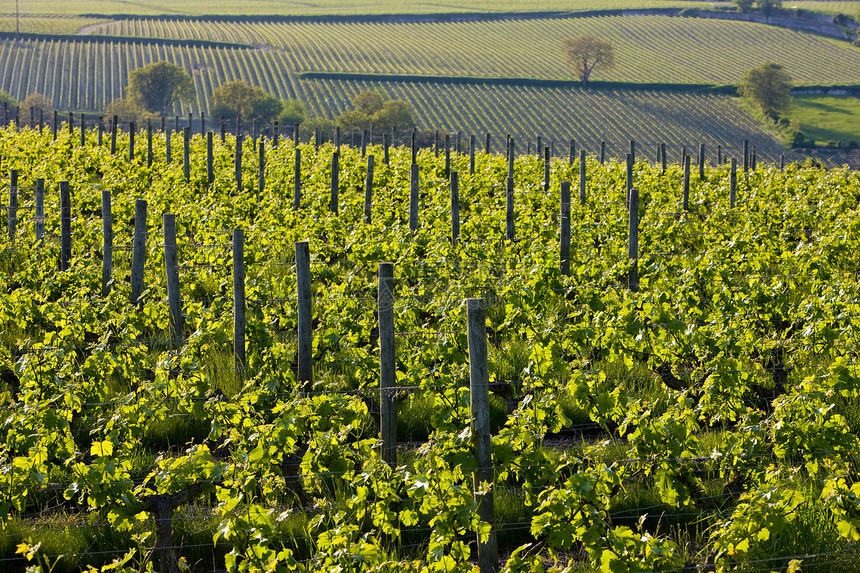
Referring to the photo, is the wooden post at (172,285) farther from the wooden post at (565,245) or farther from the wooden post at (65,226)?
the wooden post at (565,245)

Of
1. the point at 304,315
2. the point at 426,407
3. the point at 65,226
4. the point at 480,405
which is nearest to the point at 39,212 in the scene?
the point at 65,226

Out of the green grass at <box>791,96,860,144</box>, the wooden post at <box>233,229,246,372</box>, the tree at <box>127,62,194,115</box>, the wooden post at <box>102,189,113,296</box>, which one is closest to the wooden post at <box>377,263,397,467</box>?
the wooden post at <box>233,229,246,372</box>

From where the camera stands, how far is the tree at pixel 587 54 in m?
84.5

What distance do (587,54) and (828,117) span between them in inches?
955

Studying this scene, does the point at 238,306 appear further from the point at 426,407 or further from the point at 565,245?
the point at 565,245

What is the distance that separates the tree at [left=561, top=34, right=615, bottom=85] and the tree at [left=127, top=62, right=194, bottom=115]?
3810 centimetres

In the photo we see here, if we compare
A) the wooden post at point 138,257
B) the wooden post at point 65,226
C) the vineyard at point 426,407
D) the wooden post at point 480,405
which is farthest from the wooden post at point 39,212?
the wooden post at point 480,405

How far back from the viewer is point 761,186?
17.2 m

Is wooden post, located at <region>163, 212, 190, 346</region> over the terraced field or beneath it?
beneath

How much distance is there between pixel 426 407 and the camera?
Result: 6.14 metres

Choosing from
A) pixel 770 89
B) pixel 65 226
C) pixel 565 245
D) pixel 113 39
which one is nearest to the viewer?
pixel 65 226

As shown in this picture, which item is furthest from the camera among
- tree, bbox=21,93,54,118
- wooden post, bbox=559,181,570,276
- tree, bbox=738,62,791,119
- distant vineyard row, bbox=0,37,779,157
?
tree, bbox=738,62,791,119

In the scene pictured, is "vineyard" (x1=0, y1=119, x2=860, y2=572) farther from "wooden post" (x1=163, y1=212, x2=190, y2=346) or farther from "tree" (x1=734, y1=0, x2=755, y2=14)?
"tree" (x1=734, y1=0, x2=755, y2=14)

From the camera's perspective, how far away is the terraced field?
85812 mm
